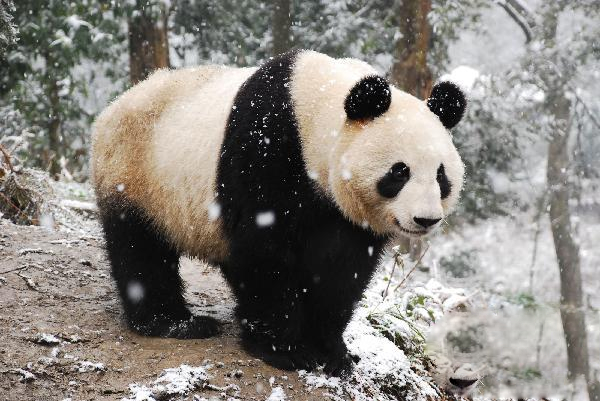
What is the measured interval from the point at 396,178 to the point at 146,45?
7.90 meters

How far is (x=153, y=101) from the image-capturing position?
165 inches

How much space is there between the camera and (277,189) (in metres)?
3.34

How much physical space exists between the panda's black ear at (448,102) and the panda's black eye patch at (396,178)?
23.3 inches

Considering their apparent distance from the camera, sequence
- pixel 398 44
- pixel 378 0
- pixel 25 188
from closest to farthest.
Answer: pixel 25 188 → pixel 398 44 → pixel 378 0

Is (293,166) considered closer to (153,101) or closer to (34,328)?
(153,101)

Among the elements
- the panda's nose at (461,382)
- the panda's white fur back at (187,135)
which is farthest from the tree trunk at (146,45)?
the panda's nose at (461,382)

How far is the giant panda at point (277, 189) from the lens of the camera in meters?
3.18

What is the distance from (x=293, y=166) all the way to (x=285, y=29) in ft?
28.9

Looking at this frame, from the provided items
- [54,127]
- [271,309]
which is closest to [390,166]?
[271,309]

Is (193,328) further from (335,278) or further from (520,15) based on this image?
(520,15)

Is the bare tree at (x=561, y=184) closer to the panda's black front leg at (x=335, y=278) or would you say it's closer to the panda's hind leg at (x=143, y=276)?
the panda's black front leg at (x=335, y=278)

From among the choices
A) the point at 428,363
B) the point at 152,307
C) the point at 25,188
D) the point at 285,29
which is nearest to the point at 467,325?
the point at 428,363

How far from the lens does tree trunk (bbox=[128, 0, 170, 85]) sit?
9992 mm

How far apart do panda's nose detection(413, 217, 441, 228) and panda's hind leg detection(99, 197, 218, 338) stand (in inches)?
63.4
